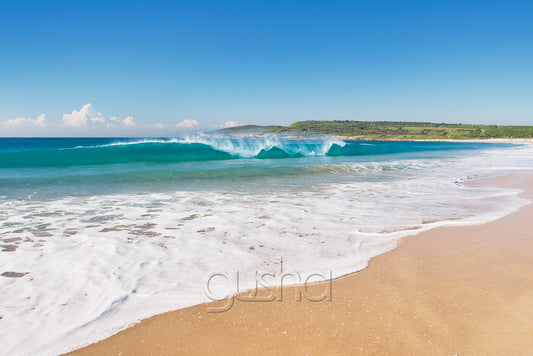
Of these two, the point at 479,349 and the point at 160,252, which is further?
the point at 160,252

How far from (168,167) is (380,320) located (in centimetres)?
1704

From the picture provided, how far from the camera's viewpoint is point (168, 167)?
60.6ft

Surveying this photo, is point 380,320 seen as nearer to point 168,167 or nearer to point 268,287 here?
point 268,287

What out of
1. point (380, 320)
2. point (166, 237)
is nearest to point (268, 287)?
point (380, 320)

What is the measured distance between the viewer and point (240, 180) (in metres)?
13.0

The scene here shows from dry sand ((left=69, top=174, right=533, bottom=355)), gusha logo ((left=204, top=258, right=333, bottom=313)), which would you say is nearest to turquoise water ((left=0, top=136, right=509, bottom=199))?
gusha logo ((left=204, top=258, right=333, bottom=313))

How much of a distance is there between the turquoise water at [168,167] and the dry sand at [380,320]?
7.56 metres

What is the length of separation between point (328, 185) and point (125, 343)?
9596 millimetres

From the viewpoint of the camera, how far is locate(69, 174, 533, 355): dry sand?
2.57 meters

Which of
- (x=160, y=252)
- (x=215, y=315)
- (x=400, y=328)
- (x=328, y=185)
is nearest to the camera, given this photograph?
(x=400, y=328)

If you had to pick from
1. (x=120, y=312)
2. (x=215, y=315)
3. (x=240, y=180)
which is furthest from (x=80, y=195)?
(x=215, y=315)

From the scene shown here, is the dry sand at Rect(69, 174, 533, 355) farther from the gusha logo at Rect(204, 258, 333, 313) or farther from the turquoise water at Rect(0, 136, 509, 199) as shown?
the turquoise water at Rect(0, 136, 509, 199)

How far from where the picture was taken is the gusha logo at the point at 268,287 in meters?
3.32

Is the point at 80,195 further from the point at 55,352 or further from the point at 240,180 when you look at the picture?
the point at 55,352
